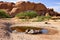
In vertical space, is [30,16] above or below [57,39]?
below

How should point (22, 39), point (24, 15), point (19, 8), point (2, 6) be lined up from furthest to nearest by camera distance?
point (2, 6)
point (19, 8)
point (24, 15)
point (22, 39)

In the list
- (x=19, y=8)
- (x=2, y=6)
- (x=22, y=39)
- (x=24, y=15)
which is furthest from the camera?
(x=2, y=6)

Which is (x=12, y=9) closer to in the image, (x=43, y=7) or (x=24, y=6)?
(x=24, y=6)

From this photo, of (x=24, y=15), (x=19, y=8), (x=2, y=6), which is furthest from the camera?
(x=2, y=6)

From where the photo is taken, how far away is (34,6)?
256 feet

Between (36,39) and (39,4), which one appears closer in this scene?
(36,39)

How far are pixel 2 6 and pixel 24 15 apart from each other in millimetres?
32503

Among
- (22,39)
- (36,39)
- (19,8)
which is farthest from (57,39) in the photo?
(19,8)

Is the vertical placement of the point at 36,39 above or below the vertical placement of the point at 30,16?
above

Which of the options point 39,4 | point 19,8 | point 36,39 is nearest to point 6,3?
point 19,8

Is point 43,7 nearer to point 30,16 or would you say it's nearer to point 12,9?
point 12,9

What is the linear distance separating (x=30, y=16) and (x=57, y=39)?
37.9 m

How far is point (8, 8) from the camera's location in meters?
81.3

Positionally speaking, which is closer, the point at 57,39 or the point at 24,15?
the point at 57,39
